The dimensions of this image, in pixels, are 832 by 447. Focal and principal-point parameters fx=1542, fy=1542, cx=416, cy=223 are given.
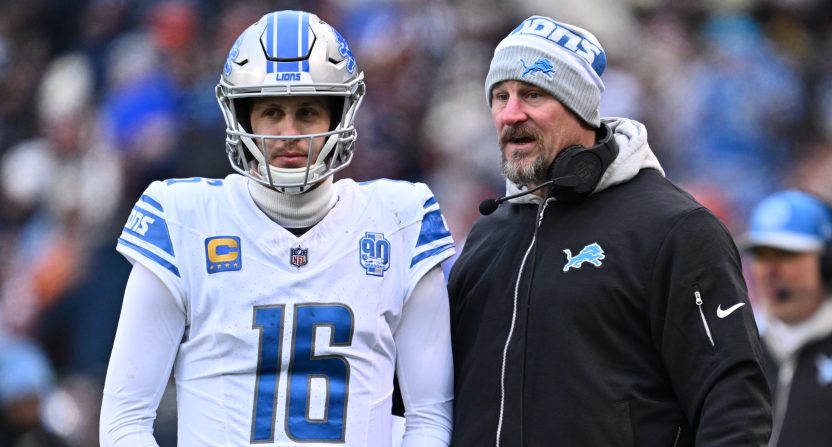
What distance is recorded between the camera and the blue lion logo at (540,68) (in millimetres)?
4223

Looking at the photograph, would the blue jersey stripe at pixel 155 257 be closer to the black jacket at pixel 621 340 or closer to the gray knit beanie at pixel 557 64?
the black jacket at pixel 621 340

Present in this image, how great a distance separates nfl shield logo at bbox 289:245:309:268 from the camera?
157 inches

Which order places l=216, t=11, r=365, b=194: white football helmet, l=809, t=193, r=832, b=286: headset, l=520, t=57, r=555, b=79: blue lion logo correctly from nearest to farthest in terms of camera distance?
l=216, t=11, r=365, b=194: white football helmet → l=520, t=57, r=555, b=79: blue lion logo → l=809, t=193, r=832, b=286: headset

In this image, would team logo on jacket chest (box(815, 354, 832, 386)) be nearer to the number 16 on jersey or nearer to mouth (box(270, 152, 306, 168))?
A: the number 16 on jersey

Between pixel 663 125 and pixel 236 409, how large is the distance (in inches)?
222

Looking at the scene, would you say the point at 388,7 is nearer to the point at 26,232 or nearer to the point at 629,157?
the point at 26,232

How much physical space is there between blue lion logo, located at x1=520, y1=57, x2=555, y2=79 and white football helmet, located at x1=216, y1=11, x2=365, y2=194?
0.46 meters

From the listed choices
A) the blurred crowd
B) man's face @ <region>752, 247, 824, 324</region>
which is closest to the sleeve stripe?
man's face @ <region>752, 247, 824, 324</region>

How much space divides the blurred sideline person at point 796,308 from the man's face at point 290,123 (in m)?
2.27

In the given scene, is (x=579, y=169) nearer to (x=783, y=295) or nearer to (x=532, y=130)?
(x=532, y=130)

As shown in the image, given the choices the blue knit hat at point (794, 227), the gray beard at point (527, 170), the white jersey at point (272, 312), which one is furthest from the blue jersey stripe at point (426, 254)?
the blue knit hat at point (794, 227)

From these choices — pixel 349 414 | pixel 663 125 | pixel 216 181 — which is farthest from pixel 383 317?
pixel 663 125

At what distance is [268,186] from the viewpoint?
13.3ft

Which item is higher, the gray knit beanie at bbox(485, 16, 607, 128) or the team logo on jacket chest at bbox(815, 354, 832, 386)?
the gray knit beanie at bbox(485, 16, 607, 128)
